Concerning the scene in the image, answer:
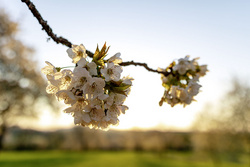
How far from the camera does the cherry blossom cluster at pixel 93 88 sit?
1.36m

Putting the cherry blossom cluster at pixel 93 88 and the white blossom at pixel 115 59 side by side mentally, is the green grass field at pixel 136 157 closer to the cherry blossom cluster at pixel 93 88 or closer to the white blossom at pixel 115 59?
the cherry blossom cluster at pixel 93 88

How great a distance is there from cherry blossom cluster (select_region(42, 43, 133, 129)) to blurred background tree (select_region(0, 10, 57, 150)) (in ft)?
52.6

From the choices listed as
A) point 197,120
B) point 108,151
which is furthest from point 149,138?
point 197,120

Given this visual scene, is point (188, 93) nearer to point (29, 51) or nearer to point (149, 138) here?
point (29, 51)

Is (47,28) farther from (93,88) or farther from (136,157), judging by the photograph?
(136,157)

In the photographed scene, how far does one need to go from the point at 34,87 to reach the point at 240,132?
17877 mm

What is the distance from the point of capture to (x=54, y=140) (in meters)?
40.7

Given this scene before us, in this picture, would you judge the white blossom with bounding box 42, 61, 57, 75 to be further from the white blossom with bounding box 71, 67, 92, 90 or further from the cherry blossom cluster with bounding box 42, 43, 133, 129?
the white blossom with bounding box 71, 67, 92, 90

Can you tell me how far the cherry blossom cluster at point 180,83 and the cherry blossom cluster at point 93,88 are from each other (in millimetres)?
708

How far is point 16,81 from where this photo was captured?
16.0 metres

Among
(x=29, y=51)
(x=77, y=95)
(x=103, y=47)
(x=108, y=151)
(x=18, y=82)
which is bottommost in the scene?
(x=108, y=151)

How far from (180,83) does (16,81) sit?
16.3 metres

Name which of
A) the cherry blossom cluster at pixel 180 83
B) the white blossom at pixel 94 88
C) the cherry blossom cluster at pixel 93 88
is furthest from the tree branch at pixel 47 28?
the cherry blossom cluster at pixel 180 83

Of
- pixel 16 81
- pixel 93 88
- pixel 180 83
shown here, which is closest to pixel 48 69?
pixel 93 88
